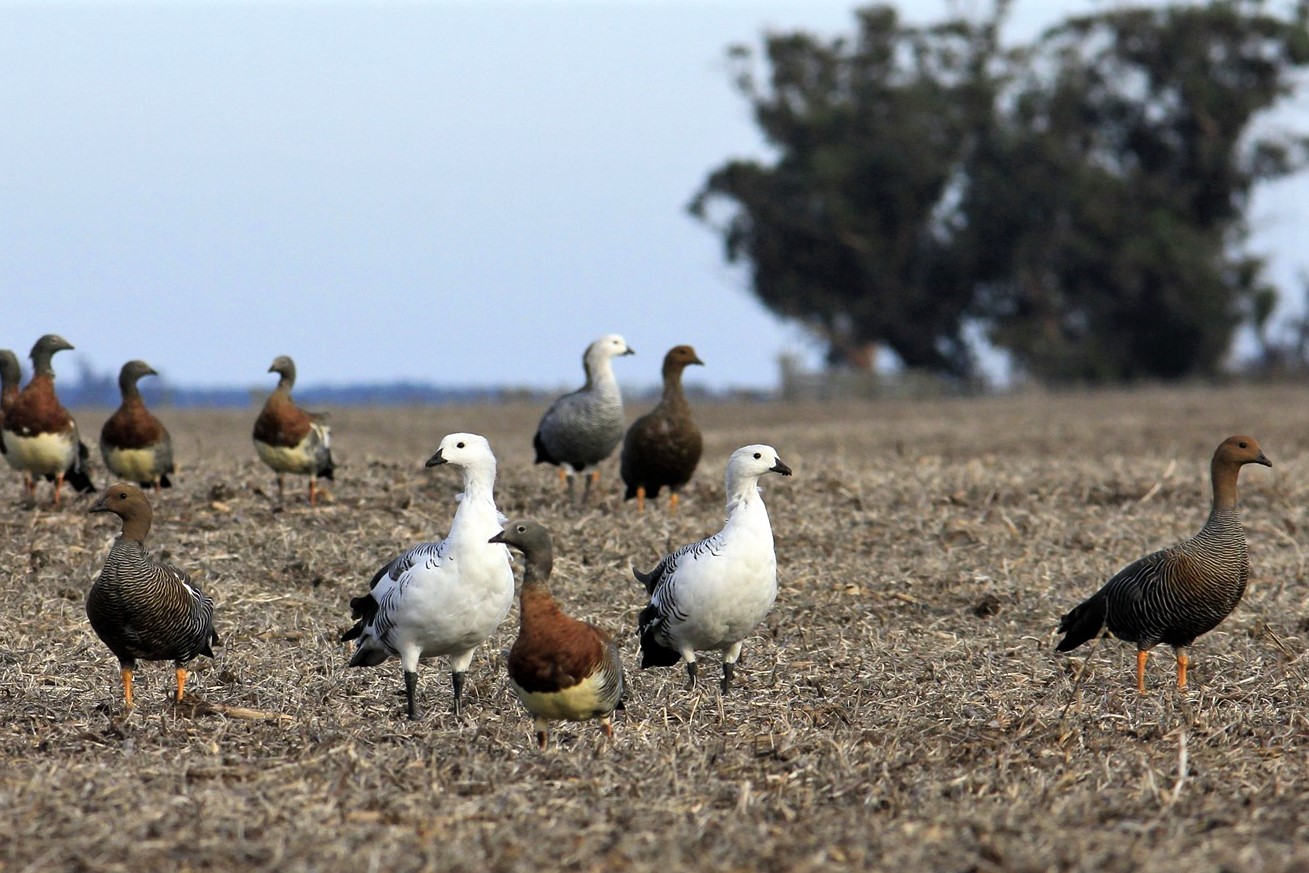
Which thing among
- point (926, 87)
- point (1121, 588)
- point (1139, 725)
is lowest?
point (1139, 725)

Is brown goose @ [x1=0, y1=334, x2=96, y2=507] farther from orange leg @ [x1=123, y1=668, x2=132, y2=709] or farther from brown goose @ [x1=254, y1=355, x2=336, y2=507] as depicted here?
orange leg @ [x1=123, y1=668, x2=132, y2=709]

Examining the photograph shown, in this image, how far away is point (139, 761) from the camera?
22.8ft

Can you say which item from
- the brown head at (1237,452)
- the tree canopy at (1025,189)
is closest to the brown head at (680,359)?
the brown head at (1237,452)

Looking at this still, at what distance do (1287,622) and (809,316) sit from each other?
4487cm

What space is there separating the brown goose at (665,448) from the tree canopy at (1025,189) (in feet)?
127

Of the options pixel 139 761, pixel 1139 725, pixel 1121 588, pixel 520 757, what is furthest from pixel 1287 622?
pixel 139 761

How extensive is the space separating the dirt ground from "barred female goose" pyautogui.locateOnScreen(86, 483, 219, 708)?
367mm

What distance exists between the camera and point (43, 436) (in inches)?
539

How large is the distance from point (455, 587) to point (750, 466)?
1993 millimetres

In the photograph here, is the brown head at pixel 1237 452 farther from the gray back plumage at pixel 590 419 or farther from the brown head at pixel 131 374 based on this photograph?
the brown head at pixel 131 374

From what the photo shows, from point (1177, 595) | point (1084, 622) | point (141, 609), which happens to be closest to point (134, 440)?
point (141, 609)

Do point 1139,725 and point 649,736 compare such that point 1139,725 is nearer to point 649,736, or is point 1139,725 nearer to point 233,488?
point 649,736

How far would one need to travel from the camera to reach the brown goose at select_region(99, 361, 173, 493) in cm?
1371

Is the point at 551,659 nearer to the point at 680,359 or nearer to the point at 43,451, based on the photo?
the point at 680,359
